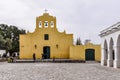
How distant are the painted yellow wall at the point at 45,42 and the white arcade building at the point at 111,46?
1151 cm

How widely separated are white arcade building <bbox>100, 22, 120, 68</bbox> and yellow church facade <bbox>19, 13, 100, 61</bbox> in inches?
455

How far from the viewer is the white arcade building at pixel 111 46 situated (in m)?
29.6

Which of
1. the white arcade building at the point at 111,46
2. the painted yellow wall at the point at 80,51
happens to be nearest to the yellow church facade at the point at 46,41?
the painted yellow wall at the point at 80,51

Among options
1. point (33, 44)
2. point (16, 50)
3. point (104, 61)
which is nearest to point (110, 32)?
point (104, 61)

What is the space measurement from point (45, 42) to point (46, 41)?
21cm

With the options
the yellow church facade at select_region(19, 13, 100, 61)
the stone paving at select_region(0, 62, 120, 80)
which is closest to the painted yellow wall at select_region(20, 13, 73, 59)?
the yellow church facade at select_region(19, 13, 100, 61)

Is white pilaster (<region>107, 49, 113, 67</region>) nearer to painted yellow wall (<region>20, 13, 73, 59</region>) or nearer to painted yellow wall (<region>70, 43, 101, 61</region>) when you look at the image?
painted yellow wall (<region>70, 43, 101, 61</region>)

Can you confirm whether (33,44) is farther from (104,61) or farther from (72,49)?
(104,61)

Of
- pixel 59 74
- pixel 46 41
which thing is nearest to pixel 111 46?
pixel 59 74

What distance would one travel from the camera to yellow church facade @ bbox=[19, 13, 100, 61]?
48594 millimetres

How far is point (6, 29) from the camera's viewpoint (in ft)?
242

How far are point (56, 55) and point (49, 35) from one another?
10.3ft

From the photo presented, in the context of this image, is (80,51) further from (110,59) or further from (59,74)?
(59,74)

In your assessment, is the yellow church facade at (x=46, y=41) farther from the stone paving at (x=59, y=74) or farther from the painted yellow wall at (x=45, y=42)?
the stone paving at (x=59, y=74)
